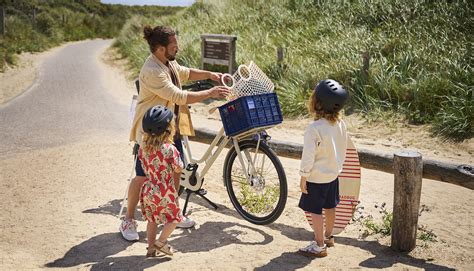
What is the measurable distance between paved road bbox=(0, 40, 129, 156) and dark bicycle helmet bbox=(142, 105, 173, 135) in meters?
4.67

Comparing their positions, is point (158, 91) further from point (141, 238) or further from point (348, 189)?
point (348, 189)

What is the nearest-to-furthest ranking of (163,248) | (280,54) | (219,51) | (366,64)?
(163,248) → (366,64) → (280,54) → (219,51)

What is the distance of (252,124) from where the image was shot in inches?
166

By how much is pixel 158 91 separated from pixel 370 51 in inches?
333

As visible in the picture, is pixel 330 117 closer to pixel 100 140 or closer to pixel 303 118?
pixel 100 140

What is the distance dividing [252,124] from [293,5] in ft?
46.9

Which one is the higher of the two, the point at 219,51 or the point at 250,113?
the point at 219,51

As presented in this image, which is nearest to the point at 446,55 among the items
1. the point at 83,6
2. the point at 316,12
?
the point at 316,12

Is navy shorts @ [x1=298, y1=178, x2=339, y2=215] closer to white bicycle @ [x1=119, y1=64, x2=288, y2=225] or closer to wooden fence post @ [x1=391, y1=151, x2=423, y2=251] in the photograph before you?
white bicycle @ [x1=119, y1=64, x2=288, y2=225]

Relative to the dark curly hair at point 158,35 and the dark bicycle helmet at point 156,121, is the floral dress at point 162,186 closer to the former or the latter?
the dark bicycle helmet at point 156,121

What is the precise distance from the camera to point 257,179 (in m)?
4.70

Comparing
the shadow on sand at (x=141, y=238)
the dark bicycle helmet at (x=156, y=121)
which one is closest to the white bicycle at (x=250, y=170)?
the shadow on sand at (x=141, y=238)

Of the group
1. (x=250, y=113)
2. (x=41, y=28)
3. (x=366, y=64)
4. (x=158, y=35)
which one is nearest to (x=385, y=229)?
(x=250, y=113)

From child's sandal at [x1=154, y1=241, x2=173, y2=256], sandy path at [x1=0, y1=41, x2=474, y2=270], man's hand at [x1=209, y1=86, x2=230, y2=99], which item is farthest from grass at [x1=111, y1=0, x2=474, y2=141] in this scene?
child's sandal at [x1=154, y1=241, x2=173, y2=256]
